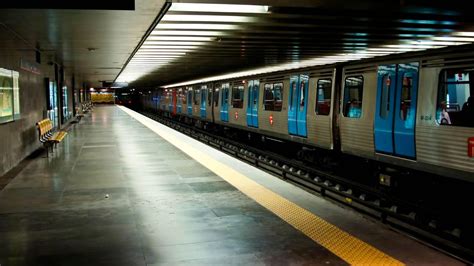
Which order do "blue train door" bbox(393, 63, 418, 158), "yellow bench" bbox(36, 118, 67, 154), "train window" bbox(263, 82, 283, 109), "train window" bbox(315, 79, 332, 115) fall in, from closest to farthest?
"blue train door" bbox(393, 63, 418, 158) < "train window" bbox(315, 79, 332, 115) < "yellow bench" bbox(36, 118, 67, 154) < "train window" bbox(263, 82, 283, 109)

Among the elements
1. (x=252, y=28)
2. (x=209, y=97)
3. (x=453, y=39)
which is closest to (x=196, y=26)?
(x=252, y=28)

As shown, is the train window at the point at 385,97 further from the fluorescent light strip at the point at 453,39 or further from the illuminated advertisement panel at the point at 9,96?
the illuminated advertisement panel at the point at 9,96

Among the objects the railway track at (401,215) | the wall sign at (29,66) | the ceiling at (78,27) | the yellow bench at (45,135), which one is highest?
the ceiling at (78,27)

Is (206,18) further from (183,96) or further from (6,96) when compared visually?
(183,96)

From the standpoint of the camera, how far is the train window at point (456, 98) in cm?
675

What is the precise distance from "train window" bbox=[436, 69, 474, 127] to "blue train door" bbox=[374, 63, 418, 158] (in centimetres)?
61

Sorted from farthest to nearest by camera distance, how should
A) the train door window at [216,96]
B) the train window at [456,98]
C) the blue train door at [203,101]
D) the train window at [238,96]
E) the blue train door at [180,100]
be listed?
the blue train door at [180,100] < the blue train door at [203,101] < the train door window at [216,96] < the train window at [238,96] < the train window at [456,98]

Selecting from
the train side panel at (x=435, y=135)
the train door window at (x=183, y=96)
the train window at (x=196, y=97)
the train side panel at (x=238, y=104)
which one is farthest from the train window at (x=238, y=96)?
the train door window at (x=183, y=96)

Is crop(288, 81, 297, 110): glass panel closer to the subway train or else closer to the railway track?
the subway train

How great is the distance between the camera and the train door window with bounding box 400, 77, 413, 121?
800 cm

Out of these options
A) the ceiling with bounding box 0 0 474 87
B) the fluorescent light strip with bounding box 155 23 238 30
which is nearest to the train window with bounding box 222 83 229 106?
the ceiling with bounding box 0 0 474 87

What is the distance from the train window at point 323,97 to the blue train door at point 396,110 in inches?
86.7

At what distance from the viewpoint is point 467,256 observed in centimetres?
482

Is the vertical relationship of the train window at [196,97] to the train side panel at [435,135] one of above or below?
above
